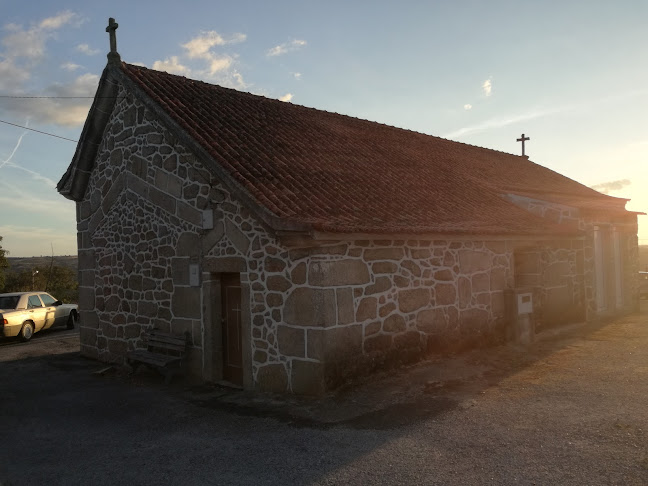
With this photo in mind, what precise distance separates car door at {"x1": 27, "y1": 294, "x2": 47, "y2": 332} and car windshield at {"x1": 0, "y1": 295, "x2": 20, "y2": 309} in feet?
1.10

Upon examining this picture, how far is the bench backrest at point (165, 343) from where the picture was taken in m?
8.61

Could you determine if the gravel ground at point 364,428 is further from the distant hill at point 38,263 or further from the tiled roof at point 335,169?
the distant hill at point 38,263

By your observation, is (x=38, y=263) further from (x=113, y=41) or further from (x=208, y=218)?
(x=208, y=218)

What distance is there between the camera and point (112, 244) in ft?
34.7

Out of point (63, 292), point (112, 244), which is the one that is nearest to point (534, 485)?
point (112, 244)

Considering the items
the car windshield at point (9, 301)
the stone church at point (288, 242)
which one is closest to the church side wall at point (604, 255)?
the stone church at point (288, 242)

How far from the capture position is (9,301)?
14.2 m

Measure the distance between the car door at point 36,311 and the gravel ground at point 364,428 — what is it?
583 centimetres

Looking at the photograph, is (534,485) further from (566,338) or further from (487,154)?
(487,154)

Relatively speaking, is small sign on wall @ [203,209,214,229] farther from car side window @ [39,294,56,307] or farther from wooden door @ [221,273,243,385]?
car side window @ [39,294,56,307]

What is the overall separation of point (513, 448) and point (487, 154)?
47.4 feet

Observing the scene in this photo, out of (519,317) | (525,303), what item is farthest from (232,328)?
(525,303)

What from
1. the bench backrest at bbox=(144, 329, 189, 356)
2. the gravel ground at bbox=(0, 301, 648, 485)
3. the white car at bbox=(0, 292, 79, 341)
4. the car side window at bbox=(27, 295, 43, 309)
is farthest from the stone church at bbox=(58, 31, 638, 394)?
the car side window at bbox=(27, 295, 43, 309)

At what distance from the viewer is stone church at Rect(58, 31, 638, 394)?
23.5 feet
